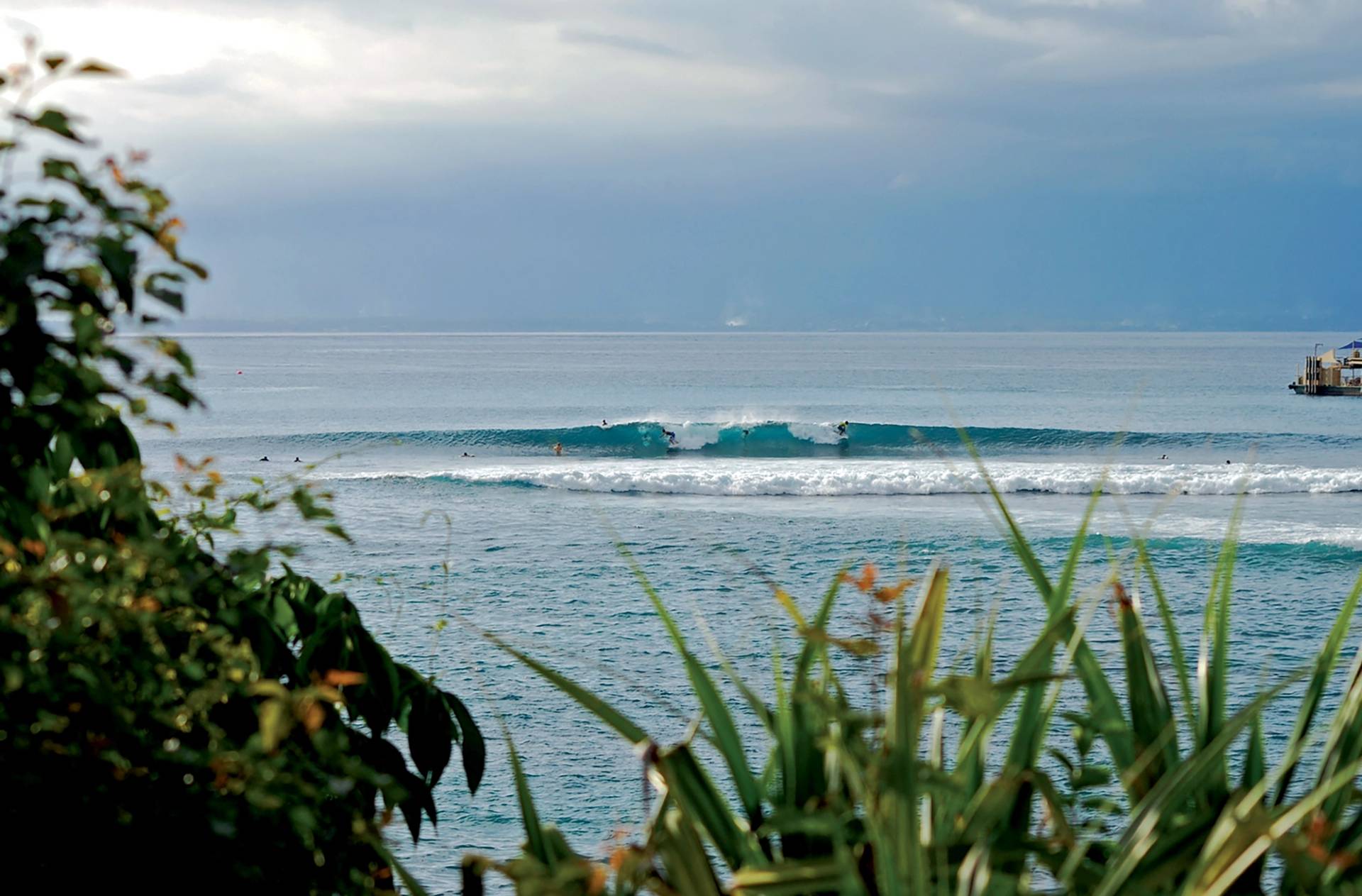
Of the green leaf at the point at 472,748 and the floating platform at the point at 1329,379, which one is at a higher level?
the floating platform at the point at 1329,379

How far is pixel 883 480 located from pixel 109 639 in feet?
76.7

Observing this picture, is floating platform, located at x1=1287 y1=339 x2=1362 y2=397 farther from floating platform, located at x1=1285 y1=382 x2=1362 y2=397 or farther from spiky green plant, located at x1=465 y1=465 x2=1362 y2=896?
spiky green plant, located at x1=465 y1=465 x2=1362 y2=896

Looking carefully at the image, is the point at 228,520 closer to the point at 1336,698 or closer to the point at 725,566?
the point at 1336,698

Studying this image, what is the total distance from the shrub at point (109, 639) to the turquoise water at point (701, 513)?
1.13 ft

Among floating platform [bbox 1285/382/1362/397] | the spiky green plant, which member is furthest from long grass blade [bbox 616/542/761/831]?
floating platform [bbox 1285/382/1362/397]

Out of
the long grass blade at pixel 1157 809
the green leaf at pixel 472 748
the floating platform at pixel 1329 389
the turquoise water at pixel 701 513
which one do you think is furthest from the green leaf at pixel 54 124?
the floating platform at pixel 1329 389

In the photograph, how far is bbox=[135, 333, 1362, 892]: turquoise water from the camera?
7.69m

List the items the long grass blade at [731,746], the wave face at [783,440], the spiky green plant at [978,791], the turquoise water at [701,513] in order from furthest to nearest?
the wave face at [783,440], the turquoise water at [701,513], the long grass blade at [731,746], the spiky green plant at [978,791]

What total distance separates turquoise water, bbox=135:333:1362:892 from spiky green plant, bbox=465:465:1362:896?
0.46ft

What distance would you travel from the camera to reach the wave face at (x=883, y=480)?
2345 centimetres

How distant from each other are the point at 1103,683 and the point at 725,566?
12879 millimetres

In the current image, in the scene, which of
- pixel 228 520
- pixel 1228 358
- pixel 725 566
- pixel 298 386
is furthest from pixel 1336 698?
pixel 1228 358

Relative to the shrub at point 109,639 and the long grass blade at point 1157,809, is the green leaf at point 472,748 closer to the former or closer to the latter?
the shrub at point 109,639

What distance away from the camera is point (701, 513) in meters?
20.2
